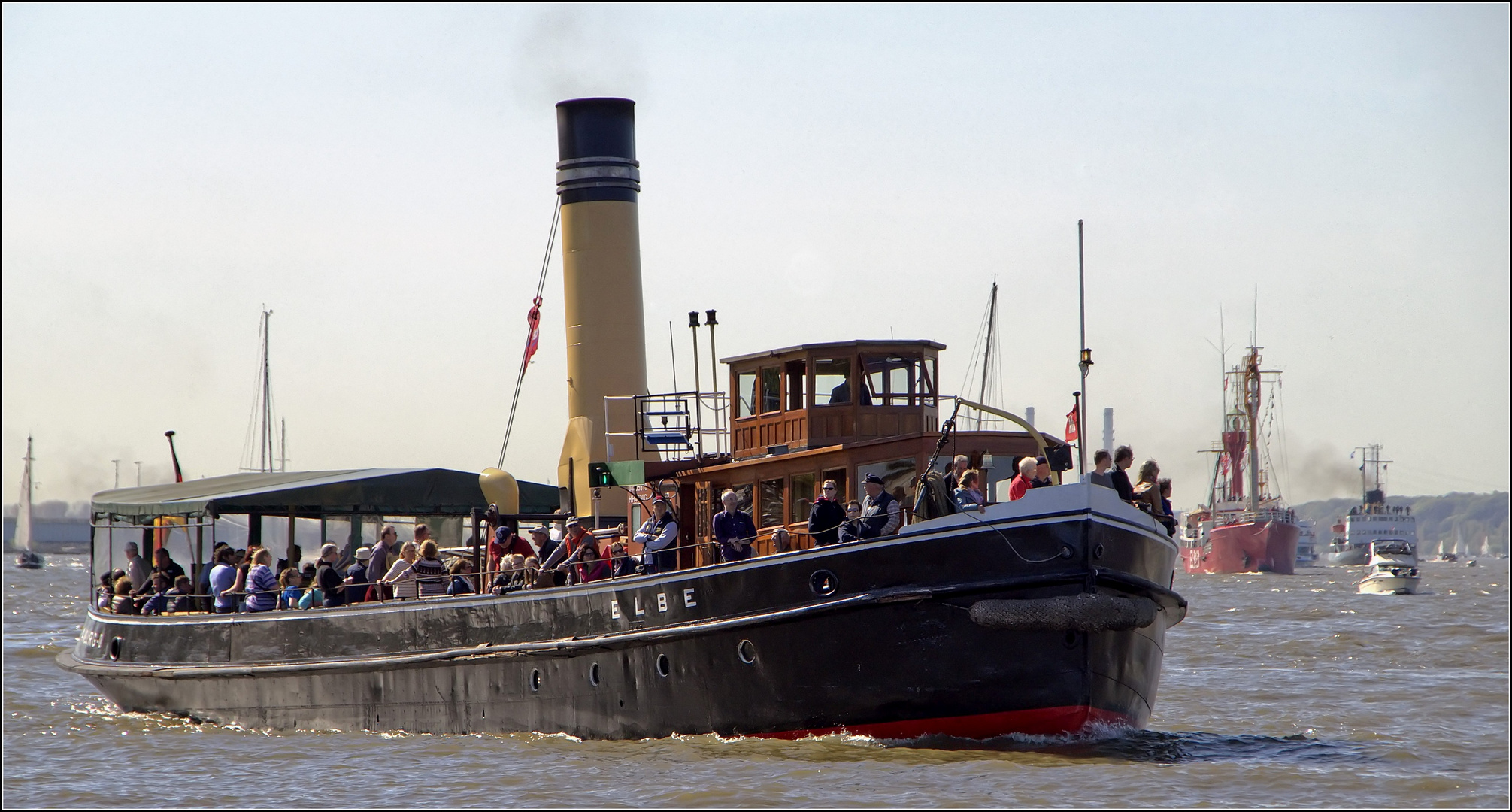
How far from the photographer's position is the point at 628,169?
2309 cm

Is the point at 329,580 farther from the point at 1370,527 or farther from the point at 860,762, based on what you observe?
the point at 1370,527

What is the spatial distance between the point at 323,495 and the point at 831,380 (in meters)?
7.93

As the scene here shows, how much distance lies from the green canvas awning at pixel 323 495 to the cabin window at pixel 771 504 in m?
6.61

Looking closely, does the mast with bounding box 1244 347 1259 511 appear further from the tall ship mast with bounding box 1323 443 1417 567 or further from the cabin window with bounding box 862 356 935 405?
the cabin window with bounding box 862 356 935 405

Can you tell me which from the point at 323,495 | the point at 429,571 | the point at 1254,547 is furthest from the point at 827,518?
the point at 1254,547

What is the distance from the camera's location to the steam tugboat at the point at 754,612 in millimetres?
14688

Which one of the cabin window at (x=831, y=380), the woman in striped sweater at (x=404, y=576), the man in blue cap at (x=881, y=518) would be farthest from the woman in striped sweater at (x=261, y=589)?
the man in blue cap at (x=881, y=518)

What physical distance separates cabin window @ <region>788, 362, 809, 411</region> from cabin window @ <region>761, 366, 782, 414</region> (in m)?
0.20

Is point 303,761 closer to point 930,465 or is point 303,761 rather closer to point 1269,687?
point 930,465

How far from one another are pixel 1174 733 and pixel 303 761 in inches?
382

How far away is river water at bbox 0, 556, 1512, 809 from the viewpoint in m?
13.2

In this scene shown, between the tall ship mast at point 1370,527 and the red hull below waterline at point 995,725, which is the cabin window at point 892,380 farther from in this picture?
the tall ship mast at point 1370,527

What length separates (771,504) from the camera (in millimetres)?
17109

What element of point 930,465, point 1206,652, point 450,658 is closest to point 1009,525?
point 930,465
